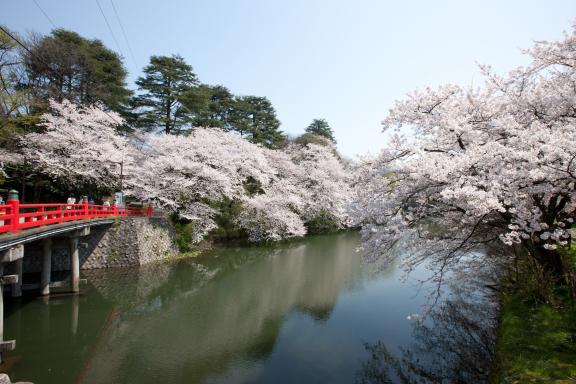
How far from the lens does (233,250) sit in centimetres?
2138

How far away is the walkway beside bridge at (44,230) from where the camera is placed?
7.30 meters

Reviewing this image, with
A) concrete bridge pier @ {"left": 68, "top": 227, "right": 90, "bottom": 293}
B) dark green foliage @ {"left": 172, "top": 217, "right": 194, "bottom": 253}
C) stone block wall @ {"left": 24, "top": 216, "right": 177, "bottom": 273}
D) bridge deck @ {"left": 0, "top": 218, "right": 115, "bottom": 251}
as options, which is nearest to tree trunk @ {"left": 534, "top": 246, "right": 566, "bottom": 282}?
bridge deck @ {"left": 0, "top": 218, "right": 115, "bottom": 251}

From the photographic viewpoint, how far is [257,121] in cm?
3481

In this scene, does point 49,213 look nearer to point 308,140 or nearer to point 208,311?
point 208,311

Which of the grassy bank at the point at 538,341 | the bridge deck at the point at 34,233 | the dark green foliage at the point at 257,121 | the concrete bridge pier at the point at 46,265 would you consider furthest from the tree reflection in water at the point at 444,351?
the dark green foliage at the point at 257,121

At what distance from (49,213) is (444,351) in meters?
11.1

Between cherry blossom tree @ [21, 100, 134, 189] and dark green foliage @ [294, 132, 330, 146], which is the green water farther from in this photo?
dark green foliage @ [294, 132, 330, 146]

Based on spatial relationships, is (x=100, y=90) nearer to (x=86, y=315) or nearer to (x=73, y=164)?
(x=73, y=164)

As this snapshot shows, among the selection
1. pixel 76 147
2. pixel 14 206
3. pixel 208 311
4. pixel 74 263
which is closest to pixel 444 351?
pixel 208 311

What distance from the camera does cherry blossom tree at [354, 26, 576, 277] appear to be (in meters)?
5.34

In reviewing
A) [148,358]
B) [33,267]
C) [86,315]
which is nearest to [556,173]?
[148,358]

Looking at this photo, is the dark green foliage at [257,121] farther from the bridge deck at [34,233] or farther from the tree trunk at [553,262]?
the tree trunk at [553,262]

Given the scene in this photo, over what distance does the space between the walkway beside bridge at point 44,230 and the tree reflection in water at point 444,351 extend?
7.96 metres

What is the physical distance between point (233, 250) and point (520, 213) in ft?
58.3
